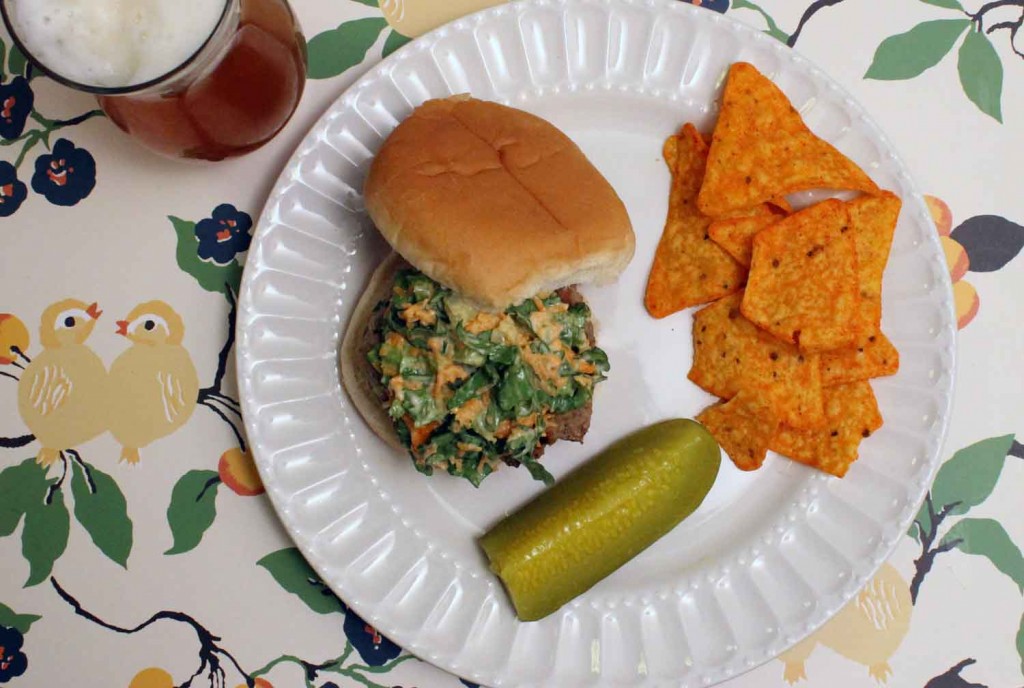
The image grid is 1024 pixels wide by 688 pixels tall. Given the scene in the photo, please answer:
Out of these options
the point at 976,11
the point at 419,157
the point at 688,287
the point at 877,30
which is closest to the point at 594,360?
the point at 688,287

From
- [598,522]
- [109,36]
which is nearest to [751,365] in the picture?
[598,522]

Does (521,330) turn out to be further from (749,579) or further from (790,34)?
(790,34)

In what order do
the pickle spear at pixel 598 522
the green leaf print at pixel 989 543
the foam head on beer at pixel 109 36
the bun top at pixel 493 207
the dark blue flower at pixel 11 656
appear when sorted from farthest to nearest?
1. the green leaf print at pixel 989 543
2. the dark blue flower at pixel 11 656
3. the pickle spear at pixel 598 522
4. the bun top at pixel 493 207
5. the foam head on beer at pixel 109 36

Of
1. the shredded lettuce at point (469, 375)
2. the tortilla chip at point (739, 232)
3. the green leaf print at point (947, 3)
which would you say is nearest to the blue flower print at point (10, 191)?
the shredded lettuce at point (469, 375)

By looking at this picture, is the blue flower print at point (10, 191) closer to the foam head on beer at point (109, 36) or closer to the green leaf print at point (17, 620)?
the foam head on beer at point (109, 36)

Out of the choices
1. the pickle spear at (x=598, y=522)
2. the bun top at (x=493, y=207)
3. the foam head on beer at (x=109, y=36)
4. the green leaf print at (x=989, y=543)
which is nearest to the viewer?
the foam head on beer at (x=109, y=36)

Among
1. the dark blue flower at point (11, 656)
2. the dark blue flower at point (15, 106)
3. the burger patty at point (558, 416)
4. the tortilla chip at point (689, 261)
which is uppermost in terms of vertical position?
the tortilla chip at point (689, 261)

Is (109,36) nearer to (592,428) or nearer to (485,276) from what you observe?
(485,276)
